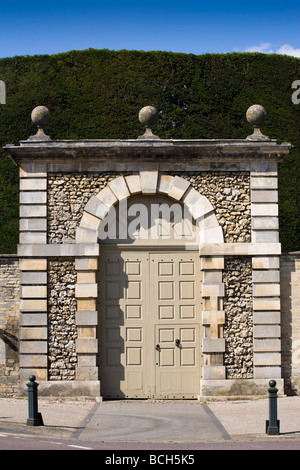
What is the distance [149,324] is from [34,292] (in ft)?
7.35

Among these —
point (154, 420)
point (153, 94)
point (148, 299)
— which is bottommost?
point (154, 420)

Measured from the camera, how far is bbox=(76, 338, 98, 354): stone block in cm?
1407

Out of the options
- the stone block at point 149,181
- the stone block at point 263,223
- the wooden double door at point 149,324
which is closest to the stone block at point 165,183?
the stone block at point 149,181

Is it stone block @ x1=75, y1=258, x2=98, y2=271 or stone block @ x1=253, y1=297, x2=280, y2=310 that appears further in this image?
stone block @ x1=253, y1=297, x2=280, y2=310

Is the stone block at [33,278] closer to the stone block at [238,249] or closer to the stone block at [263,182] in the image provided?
the stone block at [238,249]

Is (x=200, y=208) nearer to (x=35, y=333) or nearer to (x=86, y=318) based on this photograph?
(x=86, y=318)

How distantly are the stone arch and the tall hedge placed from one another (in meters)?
6.93

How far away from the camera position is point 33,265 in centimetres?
1428

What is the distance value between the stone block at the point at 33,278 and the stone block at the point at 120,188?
6.64 feet

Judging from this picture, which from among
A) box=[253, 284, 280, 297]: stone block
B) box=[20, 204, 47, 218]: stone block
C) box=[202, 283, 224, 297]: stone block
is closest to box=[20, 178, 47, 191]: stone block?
box=[20, 204, 47, 218]: stone block

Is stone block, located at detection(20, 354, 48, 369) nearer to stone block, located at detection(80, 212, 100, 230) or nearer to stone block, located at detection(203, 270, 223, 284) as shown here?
stone block, located at detection(80, 212, 100, 230)

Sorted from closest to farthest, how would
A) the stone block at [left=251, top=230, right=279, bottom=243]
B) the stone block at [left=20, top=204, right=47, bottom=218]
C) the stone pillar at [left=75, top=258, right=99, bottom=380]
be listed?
the stone pillar at [left=75, top=258, right=99, bottom=380] < the stone block at [left=20, top=204, right=47, bottom=218] < the stone block at [left=251, top=230, right=279, bottom=243]

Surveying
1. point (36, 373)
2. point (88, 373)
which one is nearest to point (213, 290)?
point (88, 373)
